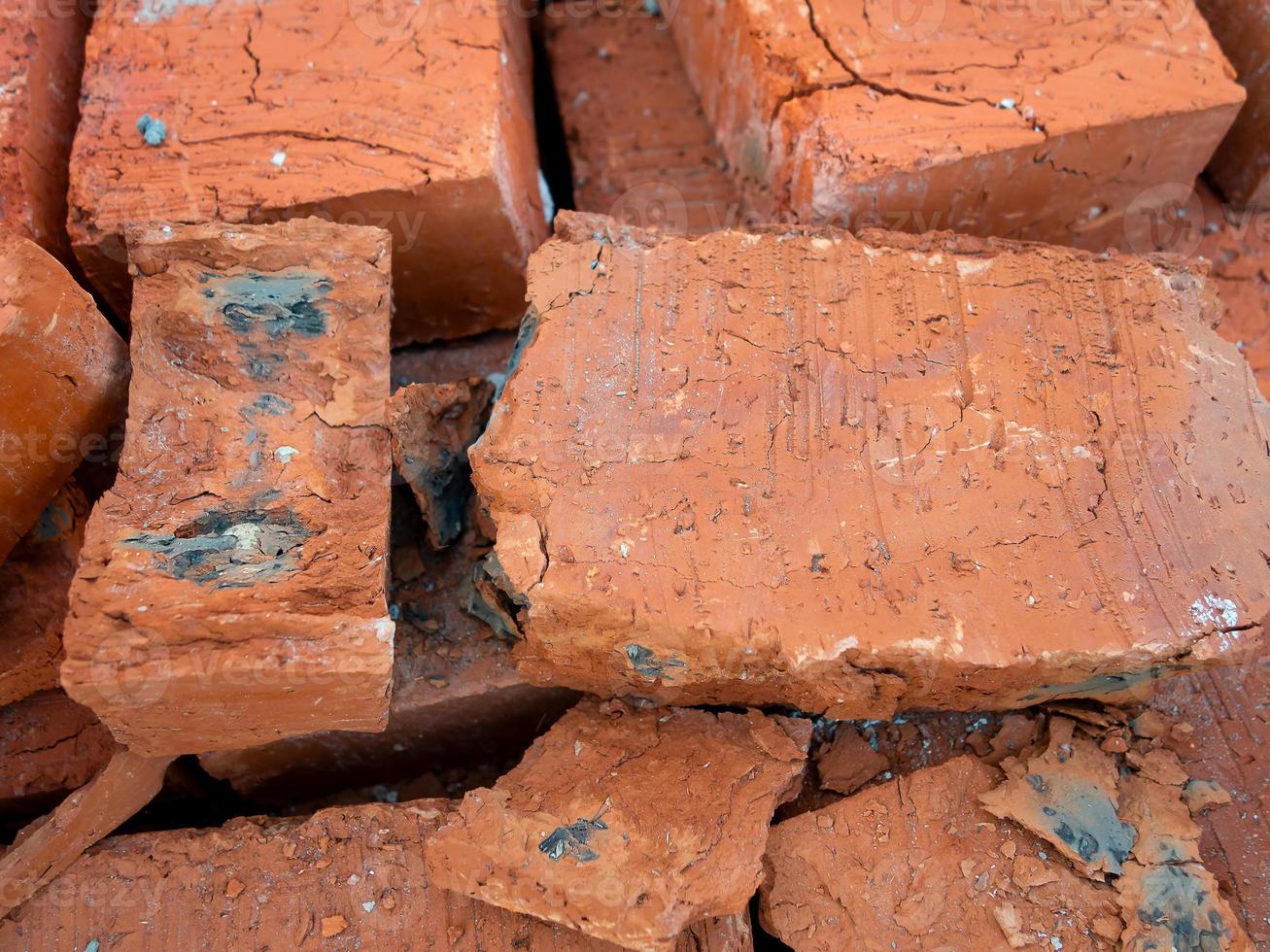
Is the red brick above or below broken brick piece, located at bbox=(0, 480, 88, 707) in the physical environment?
below

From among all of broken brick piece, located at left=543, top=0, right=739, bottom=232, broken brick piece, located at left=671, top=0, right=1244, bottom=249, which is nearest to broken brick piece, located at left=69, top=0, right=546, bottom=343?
broken brick piece, located at left=543, top=0, right=739, bottom=232

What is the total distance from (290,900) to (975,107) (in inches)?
92.1

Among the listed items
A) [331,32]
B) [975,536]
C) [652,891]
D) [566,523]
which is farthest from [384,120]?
[652,891]

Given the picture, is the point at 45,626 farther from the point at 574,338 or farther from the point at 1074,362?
the point at 1074,362

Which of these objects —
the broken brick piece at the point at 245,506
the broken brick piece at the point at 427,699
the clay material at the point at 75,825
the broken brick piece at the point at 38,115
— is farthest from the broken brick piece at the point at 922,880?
the broken brick piece at the point at 38,115

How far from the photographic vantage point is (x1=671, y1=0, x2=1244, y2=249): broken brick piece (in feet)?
7.31

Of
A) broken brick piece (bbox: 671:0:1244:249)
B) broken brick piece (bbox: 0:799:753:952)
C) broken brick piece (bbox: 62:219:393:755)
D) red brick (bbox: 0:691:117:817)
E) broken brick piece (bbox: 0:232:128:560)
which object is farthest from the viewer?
broken brick piece (bbox: 671:0:1244:249)

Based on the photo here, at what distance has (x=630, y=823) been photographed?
174 centimetres

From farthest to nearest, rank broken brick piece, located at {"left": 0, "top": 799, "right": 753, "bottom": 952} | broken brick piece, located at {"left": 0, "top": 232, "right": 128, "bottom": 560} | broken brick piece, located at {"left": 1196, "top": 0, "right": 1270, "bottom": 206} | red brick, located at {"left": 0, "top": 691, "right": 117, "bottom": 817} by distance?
broken brick piece, located at {"left": 1196, "top": 0, "right": 1270, "bottom": 206}
red brick, located at {"left": 0, "top": 691, "right": 117, "bottom": 817}
broken brick piece, located at {"left": 0, "top": 799, "right": 753, "bottom": 952}
broken brick piece, located at {"left": 0, "top": 232, "right": 128, "bottom": 560}

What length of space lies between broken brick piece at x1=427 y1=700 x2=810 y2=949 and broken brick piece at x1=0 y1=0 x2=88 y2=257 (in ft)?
5.51

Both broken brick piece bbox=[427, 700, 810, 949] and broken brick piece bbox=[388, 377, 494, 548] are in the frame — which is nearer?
broken brick piece bbox=[427, 700, 810, 949]

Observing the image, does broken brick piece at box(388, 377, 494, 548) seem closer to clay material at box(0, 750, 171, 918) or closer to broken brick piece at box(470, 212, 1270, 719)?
broken brick piece at box(470, 212, 1270, 719)

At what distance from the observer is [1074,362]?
194 centimetres

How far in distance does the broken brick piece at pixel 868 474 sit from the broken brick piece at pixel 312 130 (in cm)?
41
